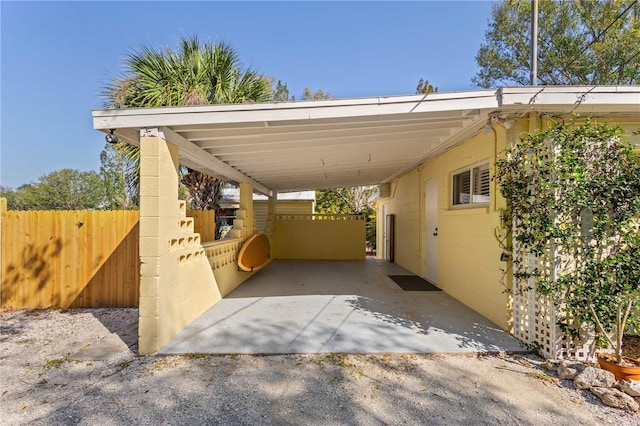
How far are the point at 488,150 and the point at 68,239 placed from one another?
275 inches

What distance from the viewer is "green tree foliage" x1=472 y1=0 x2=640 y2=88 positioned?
30.6ft

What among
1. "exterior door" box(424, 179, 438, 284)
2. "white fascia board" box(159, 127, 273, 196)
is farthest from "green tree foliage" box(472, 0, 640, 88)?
"white fascia board" box(159, 127, 273, 196)

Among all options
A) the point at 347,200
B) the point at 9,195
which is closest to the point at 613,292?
the point at 347,200

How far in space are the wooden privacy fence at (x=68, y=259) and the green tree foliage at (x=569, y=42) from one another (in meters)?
12.5

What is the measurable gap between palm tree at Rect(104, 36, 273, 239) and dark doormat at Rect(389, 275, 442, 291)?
5549 mm

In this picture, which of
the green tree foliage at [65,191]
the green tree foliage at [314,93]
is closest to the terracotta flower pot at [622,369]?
the green tree foliage at [314,93]

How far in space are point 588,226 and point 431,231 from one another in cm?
377

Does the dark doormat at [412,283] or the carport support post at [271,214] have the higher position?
the carport support post at [271,214]

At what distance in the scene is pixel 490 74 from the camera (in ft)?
39.4

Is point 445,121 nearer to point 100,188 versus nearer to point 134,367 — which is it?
point 134,367

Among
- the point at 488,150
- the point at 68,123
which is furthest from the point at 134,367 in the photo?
the point at 68,123

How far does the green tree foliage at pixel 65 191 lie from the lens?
25359mm

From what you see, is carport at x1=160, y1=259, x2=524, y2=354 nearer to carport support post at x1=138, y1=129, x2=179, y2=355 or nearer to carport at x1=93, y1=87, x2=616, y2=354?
carport at x1=93, y1=87, x2=616, y2=354

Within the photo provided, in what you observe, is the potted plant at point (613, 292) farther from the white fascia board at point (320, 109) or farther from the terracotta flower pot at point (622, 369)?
the white fascia board at point (320, 109)
